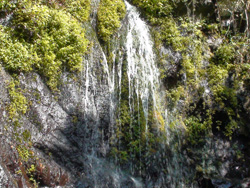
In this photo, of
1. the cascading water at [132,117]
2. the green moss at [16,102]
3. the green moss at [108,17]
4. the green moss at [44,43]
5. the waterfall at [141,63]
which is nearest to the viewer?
the green moss at [16,102]

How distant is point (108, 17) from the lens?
24.8 ft

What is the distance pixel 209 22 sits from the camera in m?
9.38

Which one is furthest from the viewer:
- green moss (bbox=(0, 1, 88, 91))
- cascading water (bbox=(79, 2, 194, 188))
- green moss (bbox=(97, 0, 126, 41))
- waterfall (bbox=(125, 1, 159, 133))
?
green moss (bbox=(97, 0, 126, 41))

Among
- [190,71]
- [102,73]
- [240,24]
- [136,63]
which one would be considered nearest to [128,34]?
Result: [136,63]

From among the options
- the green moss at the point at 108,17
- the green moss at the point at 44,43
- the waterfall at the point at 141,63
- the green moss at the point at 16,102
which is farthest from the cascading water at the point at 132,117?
the green moss at the point at 16,102

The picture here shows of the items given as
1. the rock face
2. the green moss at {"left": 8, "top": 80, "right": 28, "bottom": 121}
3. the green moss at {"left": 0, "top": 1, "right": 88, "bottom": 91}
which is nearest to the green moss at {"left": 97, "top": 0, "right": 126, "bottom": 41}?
the rock face

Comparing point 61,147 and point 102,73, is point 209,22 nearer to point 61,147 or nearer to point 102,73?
point 102,73

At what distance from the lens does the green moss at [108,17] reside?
A: 7375mm

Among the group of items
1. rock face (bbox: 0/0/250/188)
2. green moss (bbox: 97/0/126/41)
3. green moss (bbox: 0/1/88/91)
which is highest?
green moss (bbox: 97/0/126/41)

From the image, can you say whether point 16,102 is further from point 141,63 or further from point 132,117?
point 141,63

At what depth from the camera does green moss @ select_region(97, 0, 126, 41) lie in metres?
7.38

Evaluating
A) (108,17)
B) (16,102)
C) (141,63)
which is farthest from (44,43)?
(141,63)

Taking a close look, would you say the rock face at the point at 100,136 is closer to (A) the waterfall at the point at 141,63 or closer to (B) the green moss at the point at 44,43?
(A) the waterfall at the point at 141,63

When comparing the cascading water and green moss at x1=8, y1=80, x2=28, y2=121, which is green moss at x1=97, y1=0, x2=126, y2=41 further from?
green moss at x1=8, y1=80, x2=28, y2=121
